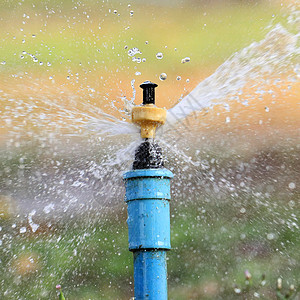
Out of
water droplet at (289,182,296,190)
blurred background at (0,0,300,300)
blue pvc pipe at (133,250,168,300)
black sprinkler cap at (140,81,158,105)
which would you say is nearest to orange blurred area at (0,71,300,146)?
blurred background at (0,0,300,300)

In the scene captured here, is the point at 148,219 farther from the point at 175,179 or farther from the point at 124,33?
the point at 124,33

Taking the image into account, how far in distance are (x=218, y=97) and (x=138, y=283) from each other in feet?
2.48

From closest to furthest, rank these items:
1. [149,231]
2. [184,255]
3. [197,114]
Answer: [149,231] < [197,114] < [184,255]

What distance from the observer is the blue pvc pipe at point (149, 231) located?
1.21m

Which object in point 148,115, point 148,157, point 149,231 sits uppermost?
point 148,115

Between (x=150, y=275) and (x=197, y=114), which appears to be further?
(x=197, y=114)

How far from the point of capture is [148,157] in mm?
1262

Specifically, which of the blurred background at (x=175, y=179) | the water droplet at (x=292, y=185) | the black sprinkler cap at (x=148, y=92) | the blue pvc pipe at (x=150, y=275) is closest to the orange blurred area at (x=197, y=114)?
the blurred background at (x=175, y=179)

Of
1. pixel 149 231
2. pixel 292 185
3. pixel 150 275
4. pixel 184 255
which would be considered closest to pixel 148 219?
pixel 149 231

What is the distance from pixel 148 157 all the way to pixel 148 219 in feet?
0.54

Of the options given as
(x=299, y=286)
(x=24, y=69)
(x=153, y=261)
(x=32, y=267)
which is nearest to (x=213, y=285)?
(x=299, y=286)

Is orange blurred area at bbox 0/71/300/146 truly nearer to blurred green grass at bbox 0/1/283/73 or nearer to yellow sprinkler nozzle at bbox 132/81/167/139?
blurred green grass at bbox 0/1/283/73

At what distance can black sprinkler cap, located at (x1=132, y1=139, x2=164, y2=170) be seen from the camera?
126cm

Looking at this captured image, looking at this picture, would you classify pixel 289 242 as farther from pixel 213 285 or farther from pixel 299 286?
pixel 213 285
